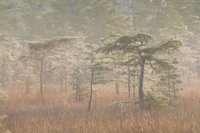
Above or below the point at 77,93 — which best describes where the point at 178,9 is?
above

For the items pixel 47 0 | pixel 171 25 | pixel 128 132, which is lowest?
pixel 128 132

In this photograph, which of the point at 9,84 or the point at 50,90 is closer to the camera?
the point at 50,90

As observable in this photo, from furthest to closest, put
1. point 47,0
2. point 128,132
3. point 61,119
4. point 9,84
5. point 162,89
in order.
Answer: point 47,0 < point 9,84 < point 162,89 < point 61,119 < point 128,132

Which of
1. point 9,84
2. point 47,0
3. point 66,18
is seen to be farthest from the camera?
point 47,0

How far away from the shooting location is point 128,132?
6719 mm

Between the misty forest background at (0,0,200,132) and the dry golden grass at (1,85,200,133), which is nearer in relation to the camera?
the dry golden grass at (1,85,200,133)

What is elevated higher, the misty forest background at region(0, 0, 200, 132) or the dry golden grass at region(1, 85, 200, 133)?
the misty forest background at region(0, 0, 200, 132)

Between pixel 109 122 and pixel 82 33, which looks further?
pixel 82 33

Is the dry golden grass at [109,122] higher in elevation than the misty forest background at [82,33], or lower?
lower

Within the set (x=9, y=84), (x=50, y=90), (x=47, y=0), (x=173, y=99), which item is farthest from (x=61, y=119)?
(x=47, y=0)

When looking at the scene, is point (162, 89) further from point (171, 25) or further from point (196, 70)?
point (196, 70)

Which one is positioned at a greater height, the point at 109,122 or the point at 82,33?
the point at 82,33

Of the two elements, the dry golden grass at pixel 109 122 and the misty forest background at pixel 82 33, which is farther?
the misty forest background at pixel 82 33

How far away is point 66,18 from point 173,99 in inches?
678
